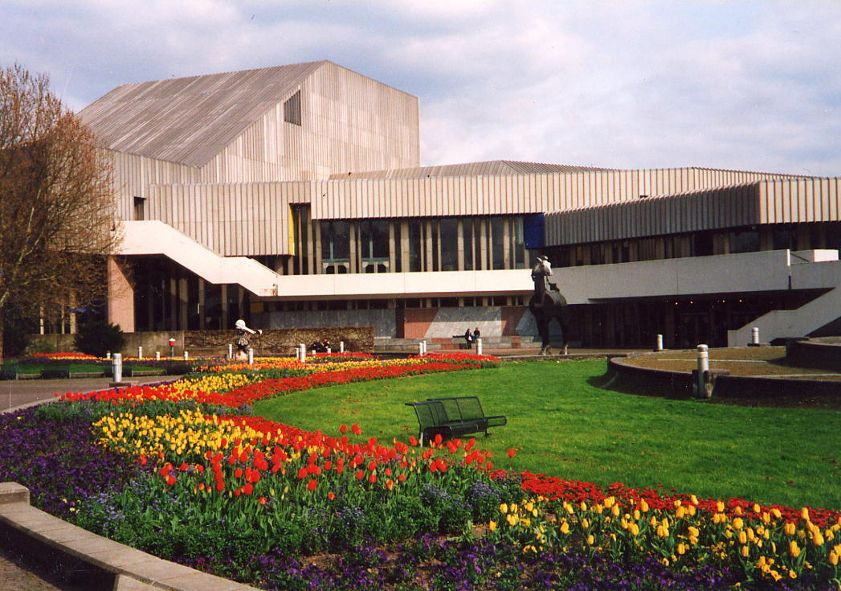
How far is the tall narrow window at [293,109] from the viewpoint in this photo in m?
71.2

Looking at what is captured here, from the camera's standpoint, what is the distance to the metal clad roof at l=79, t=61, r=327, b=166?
6800 cm

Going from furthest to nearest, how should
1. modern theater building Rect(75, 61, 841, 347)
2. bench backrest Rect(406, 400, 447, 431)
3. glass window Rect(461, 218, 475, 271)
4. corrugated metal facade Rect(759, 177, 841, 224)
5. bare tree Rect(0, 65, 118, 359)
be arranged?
1. glass window Rect(461, 218, 475, 271)
2. modern theater building Rect(75, 61, 841, 347)
3. corrugated metal facade Rect(759, 177, 841, 224)
4. bare tree Rect(0, 65, 118, 359)
5. bench backrest Rect(406, 400, 447, 431)

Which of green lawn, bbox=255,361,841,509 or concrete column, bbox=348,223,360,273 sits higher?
concrete column, bbox=348,223,360,273

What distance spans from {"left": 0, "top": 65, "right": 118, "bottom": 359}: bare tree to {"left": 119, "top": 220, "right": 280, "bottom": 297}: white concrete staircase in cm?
1389

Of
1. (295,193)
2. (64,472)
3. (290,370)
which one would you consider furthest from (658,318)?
(64,472)

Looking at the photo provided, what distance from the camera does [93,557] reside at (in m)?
6.84

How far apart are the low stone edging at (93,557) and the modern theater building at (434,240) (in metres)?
38.9

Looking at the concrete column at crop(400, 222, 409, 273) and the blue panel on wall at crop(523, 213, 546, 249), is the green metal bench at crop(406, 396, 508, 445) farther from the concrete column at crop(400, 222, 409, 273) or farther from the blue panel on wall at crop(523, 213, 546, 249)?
the concrete column at crop(400, 222, 409, 273)

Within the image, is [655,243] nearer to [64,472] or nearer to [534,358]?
[534,358]

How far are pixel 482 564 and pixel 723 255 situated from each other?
42583 millimetres

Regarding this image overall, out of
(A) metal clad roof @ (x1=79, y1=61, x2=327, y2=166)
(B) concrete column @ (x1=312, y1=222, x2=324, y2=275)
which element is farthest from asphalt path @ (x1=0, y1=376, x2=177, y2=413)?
(A) metal clad roof @ (x1=79, y1=61, x2=327, y2=166)

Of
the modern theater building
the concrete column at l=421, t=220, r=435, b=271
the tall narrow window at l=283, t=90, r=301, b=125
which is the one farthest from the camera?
the tall narrow window at l=283, t=90, r=301, b=125

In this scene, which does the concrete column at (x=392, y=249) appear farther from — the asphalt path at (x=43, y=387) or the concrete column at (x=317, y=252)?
the asphalt path at (x=43, y=387)

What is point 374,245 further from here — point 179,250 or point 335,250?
point 179,250
